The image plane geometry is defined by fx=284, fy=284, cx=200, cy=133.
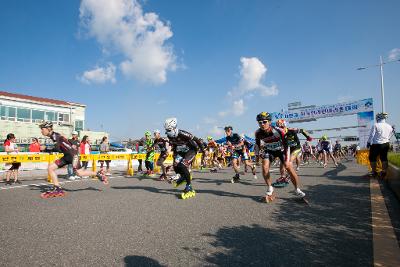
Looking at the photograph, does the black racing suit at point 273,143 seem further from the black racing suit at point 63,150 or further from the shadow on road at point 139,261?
the black racing suit at point 63,150

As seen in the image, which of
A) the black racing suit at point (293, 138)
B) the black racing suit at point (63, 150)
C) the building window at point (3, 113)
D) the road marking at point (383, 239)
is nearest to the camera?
the road marking at point (383, 239)

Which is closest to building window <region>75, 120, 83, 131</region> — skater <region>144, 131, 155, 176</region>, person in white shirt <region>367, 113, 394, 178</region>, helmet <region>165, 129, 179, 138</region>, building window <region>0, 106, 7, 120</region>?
building window <region>0, 106, 7, 120</region>

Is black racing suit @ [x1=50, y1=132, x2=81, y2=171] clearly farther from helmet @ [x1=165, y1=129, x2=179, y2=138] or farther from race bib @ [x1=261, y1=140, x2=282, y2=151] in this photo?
race bib @ [x1=261, y1=140, x2=282, y2=151]

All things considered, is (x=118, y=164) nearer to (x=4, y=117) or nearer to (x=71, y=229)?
(x=71, y=229)

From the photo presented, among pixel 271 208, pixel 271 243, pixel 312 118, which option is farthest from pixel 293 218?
pixel 312 118

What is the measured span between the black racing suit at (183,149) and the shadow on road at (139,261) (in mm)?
4531

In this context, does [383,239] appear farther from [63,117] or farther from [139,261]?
[63,117]

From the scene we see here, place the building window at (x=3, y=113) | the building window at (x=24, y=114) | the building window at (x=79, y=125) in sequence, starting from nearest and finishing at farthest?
the building window at (x=3, y=113)
the building window at (x=24, y=114)
the building window at (x=79, y=125)

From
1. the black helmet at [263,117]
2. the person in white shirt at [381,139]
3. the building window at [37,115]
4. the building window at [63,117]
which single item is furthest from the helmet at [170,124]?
the building window at [63,117]

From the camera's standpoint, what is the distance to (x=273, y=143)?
6.52m

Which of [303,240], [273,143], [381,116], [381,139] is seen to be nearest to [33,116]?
[273,143]

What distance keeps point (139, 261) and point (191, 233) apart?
1029 millimetres

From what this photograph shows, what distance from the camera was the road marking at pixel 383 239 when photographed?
2588 mm

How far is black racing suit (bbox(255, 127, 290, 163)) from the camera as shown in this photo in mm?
6426
